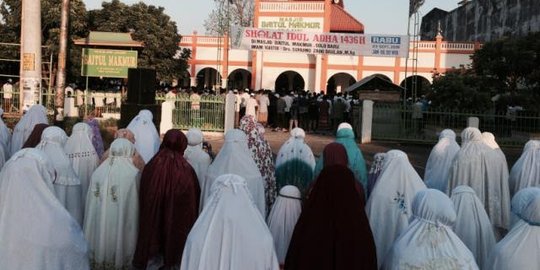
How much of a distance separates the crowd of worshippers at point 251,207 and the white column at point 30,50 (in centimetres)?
392

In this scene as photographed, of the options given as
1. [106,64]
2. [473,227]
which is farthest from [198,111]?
[473,227]

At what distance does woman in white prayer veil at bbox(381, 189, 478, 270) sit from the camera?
9.41 ft

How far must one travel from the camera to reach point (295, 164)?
6.47 m

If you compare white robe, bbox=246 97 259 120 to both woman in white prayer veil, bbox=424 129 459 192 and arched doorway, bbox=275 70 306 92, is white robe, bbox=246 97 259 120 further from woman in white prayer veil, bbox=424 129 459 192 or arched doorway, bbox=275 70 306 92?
arched doorway, bbox=275 70 306 92

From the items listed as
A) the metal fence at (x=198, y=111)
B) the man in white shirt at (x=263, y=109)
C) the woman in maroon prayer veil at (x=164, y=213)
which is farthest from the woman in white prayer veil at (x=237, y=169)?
the man in white shirt at (x=263, y=109)

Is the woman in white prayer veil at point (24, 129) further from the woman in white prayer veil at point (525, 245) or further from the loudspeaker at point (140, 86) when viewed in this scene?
the woman in white prayer veil at point (525, 245)

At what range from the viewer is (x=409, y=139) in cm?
1691

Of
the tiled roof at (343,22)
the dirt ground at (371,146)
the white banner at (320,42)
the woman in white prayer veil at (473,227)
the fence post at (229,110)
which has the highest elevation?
the tiled roof at (343,22)

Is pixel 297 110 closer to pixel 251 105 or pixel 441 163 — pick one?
pixel 251 105

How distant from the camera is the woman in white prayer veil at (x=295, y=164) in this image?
6.46 m

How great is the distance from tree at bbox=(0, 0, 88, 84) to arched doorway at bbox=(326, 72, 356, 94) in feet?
44.8

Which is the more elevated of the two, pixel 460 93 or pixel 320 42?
pixel 320 42

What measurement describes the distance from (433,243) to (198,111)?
13735mm

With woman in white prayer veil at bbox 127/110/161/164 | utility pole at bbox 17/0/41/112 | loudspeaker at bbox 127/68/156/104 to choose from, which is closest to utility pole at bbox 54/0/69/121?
utility pole at bbox 17/0/41/112
